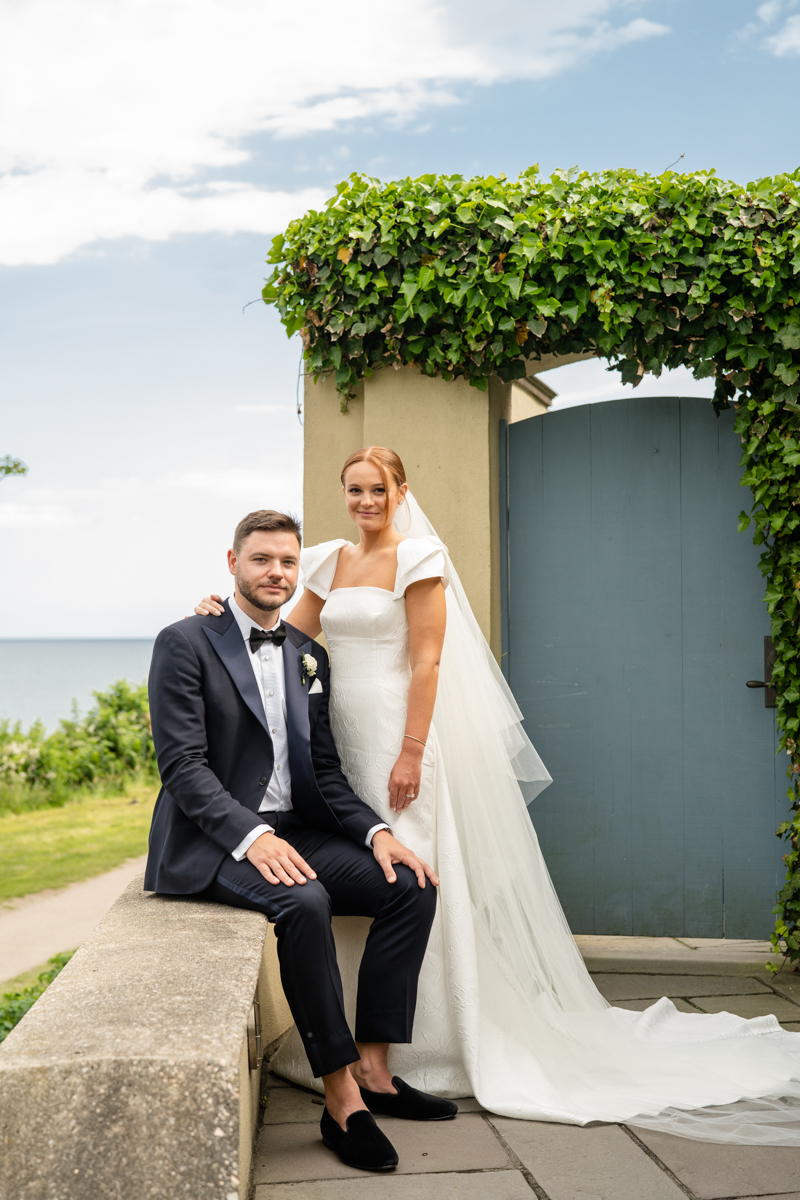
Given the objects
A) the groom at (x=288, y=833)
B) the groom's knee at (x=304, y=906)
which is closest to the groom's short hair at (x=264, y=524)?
the groom at (x=288, y=833)

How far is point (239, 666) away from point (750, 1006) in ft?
7.77

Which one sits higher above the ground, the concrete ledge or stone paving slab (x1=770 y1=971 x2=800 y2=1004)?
the concrete ledge

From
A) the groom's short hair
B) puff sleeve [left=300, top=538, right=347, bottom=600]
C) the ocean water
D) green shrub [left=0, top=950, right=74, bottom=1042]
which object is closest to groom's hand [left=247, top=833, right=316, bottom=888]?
the groom's short hair

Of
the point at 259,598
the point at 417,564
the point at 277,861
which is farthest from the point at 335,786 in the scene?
the point at 417,564

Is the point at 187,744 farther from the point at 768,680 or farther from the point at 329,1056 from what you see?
the point at 768,680

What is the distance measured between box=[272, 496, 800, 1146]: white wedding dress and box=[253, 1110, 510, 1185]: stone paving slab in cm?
15

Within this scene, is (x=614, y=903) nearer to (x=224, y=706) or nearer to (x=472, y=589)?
(x=472, y=589)

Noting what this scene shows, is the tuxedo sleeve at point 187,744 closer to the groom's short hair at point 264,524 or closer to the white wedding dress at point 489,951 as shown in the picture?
the groom's short hair at point 264,524

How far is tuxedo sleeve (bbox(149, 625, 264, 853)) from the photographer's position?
2.55 metres

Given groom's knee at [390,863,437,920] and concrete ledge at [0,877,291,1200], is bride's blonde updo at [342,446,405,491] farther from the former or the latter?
concrete ledge at [0,877,291,1200]

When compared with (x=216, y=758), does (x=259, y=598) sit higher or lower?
higher

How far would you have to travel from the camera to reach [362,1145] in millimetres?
2412

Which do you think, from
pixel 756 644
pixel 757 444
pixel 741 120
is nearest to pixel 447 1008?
pixel 756 644

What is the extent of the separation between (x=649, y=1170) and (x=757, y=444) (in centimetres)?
266
